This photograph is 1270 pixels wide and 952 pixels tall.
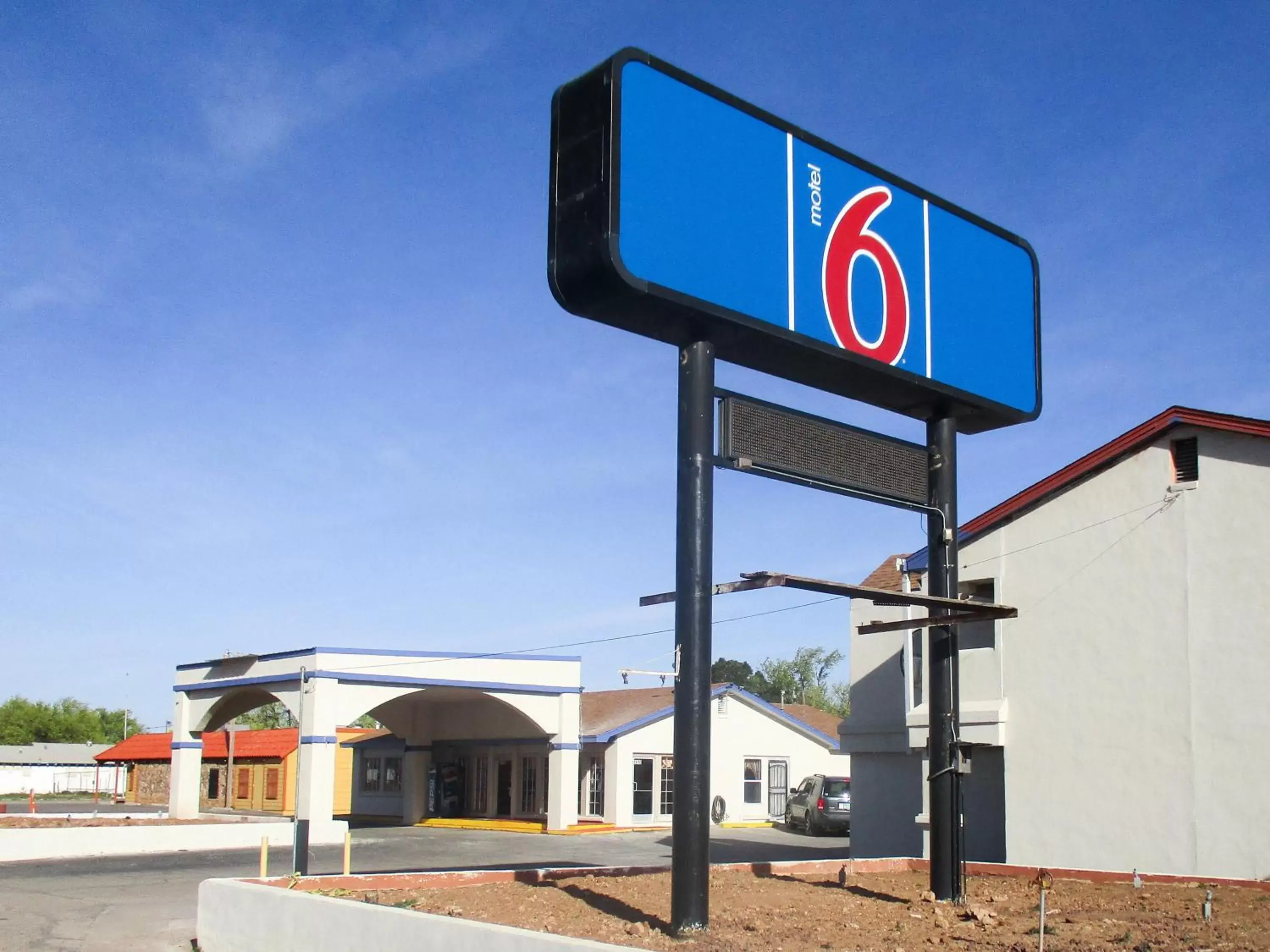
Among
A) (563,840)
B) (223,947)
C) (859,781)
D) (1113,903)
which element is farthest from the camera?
(563,840)

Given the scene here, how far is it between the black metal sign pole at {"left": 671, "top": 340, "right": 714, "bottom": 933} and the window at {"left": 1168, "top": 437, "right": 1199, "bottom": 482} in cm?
1061

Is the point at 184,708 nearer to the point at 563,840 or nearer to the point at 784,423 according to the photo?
the point at 563,840

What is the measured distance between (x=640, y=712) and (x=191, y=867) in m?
16.7

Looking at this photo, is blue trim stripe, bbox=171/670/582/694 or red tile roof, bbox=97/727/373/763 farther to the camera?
red tile roof, bbox=97/727/373/763

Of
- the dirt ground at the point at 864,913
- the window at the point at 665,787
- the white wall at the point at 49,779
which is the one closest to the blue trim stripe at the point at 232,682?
the window at the point at 665,787

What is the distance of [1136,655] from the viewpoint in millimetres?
18719

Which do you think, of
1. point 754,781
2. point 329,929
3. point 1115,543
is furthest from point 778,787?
point 329,929

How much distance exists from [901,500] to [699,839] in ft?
14.3

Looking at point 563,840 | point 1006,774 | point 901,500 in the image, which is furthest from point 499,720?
point 901,500

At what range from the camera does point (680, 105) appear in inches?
448

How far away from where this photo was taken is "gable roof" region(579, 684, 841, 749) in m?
37.3

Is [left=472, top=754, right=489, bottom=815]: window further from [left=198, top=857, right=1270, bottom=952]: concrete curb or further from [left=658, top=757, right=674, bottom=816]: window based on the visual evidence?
[left=198, top=857, right=1270, bottom=952]: concrete curb

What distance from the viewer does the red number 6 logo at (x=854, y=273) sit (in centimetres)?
1266

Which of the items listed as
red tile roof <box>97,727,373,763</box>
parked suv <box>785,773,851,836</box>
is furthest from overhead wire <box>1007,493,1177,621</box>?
red tile roof <box>97,727,373,763</box>
